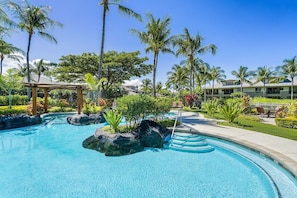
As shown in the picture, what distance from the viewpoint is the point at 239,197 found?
14.5 feet

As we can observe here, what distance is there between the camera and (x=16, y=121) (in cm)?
1362

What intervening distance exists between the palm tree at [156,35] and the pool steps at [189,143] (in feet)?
39.4

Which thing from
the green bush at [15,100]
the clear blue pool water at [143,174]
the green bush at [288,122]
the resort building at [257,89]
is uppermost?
the resort building at [257,89]

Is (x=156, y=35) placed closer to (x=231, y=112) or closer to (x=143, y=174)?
(x=231, y=112)

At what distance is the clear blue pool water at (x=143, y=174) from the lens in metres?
4.66

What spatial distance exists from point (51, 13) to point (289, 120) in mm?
25123

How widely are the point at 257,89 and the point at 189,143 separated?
4655cm

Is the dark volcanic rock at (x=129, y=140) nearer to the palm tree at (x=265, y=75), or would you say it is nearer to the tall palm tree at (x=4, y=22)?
the tall palm tree at (x=4, y=22)

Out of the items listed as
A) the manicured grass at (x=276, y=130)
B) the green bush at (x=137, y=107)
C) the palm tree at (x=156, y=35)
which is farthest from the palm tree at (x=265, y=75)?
the green bush at (x=137, y=107)

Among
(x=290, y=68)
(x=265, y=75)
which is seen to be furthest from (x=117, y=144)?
(x=290, y=68)

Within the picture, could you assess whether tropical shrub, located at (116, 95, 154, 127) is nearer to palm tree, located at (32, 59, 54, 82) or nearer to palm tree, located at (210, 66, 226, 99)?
palm tree, located at (32, 59, 54, 82)

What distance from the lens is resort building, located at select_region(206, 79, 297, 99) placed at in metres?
43.1

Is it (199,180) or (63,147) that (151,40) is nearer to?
(63,147)

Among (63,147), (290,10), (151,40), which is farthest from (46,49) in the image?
(290,10)
